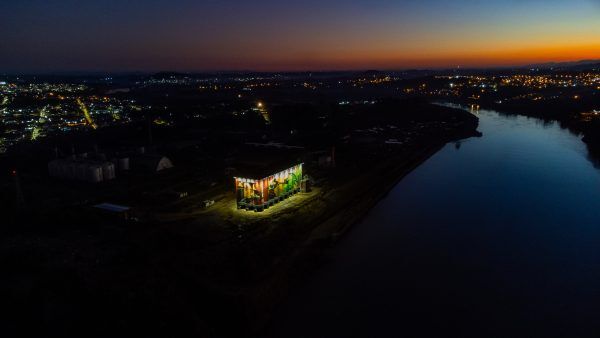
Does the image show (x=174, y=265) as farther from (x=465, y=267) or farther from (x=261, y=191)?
(x=465, y=267)

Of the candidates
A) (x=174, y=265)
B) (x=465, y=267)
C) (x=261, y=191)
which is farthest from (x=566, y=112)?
(x=174, y=265)

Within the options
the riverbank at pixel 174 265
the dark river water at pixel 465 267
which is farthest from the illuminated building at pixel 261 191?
the dark river water at pixel 465 267

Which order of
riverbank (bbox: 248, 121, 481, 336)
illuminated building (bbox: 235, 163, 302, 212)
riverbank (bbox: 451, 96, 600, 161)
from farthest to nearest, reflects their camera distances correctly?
riverbank (bbox: 451, 96, 600, 161) < illuminated building (bbox: 235, 163, 302, 212) < riverbank (bbox: 248, 121, 481, 336)

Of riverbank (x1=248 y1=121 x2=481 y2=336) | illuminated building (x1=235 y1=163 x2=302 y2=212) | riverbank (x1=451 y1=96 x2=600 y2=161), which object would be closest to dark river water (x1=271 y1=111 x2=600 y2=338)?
riverbank (x1=248 y1=121 x2=481 y2=336)

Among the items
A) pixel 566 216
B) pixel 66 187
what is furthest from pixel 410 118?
pixel 66 187

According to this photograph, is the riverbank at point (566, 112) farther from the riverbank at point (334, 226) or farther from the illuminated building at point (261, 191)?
the illuminated building at point (261, 191)

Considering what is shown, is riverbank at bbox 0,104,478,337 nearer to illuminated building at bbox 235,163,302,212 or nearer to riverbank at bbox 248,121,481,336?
riverbank at bbox 248,121,481,336
